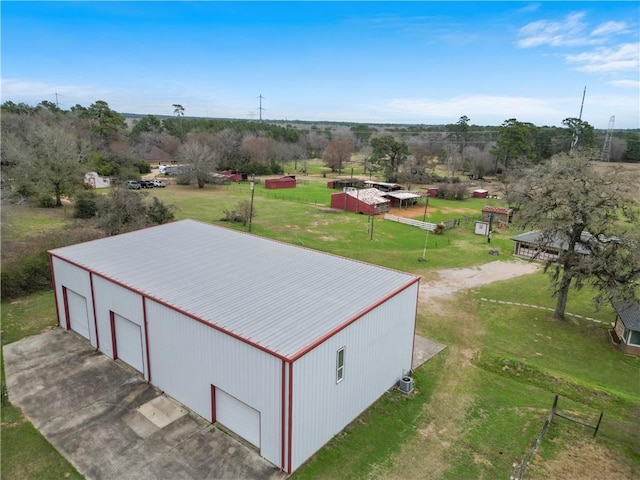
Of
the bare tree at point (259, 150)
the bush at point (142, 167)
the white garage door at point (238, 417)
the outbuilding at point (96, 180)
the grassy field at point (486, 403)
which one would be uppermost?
the bare tree at point (259, 150)

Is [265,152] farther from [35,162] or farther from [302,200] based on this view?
[35,162]

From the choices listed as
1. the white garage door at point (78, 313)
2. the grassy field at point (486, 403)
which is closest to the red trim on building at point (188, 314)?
the white garage door at point (78, 313)

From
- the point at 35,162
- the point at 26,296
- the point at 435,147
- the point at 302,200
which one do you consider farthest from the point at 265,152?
the point at 26,296

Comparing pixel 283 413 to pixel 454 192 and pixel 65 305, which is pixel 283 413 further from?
pixel 454 192

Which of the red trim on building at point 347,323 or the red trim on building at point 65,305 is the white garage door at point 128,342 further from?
the red trim on building at point 347,323

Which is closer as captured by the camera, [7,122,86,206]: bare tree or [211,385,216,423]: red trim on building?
[211,385,216,423]: red trim on building

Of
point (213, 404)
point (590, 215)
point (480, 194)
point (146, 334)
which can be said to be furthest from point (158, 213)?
point (480, 194)

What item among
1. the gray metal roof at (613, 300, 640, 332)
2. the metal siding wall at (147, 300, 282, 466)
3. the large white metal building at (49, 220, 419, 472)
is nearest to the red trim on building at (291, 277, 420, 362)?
the large white metal building at (49, 220, 419, 472)

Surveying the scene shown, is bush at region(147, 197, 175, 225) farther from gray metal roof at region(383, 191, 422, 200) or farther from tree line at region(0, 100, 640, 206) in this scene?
gray metal roof at region(383, 191, 422, 200)
